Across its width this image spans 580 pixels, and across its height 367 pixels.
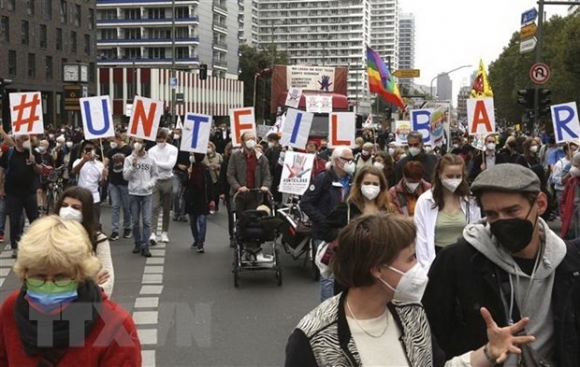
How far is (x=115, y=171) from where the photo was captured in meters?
Answer: 13.1

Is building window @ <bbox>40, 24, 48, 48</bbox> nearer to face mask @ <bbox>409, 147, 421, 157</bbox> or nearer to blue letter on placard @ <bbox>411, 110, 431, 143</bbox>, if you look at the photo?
blue letter on placard @ <bbox>411, 110, 431, 143</bbox>

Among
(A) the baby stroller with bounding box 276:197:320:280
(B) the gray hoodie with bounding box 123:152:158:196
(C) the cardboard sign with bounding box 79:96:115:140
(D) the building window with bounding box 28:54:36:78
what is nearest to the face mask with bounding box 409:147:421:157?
(A) the baby stroller with bounding box 276:197:320:280

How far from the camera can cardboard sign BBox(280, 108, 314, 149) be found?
1375 centimetres

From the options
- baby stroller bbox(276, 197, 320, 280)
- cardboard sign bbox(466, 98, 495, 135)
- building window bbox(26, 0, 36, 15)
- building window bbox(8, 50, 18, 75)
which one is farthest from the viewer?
building window bbox(26, 0, 36, 15)

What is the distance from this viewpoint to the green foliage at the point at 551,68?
43884 mm

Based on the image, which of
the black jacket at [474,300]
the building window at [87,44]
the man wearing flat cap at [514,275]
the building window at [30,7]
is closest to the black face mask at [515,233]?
the man wearing flat cap at [514,275]

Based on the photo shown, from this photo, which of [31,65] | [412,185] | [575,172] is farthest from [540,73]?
[31,65]

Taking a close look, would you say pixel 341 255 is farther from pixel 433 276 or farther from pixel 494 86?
pixel 494 86

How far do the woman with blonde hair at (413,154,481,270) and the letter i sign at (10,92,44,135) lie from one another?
314 inches

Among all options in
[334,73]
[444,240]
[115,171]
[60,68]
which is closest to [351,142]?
[115,171]

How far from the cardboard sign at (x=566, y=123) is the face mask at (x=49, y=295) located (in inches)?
484

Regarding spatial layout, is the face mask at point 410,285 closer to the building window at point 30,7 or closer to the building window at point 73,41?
the building window at point 30,7

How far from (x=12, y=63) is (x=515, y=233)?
64696 mm

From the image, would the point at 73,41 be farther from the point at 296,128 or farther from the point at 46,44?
the point at 296,128
